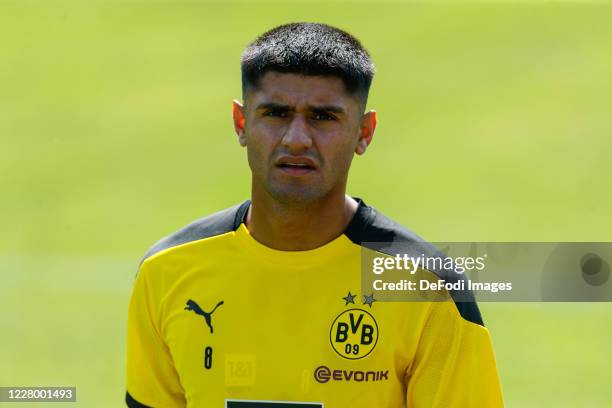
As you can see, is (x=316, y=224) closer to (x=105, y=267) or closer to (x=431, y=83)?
(x=105, y=267)

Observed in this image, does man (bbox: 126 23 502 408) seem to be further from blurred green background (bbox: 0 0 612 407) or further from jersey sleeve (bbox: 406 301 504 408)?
blurred green background (bbox: 0 0 612 407)

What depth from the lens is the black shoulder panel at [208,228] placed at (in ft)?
13.2

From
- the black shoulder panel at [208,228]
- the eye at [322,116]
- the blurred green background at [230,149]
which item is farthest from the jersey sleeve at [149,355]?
the blurred green background at [230,149]

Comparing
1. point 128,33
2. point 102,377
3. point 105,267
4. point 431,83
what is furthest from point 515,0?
point 102,377

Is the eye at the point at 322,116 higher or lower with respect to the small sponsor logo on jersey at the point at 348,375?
higher

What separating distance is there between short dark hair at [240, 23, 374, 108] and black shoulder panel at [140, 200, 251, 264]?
1.43 ft

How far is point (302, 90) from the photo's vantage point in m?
3.69

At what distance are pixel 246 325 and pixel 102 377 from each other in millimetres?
3882

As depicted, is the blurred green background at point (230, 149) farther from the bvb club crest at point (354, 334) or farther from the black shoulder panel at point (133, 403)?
the bvb club crest at point (354, 334)

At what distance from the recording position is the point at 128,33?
40.0ft

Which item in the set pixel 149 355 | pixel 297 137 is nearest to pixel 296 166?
pixel 297 137

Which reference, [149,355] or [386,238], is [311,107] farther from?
[149,355]

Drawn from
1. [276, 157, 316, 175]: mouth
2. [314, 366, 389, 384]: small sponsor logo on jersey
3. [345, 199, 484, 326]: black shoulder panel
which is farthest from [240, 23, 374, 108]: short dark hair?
[314, 366, 389, 384]: small sponsor logo on jersey

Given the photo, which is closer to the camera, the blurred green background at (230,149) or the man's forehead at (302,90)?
the man's forehead at (302,90)
